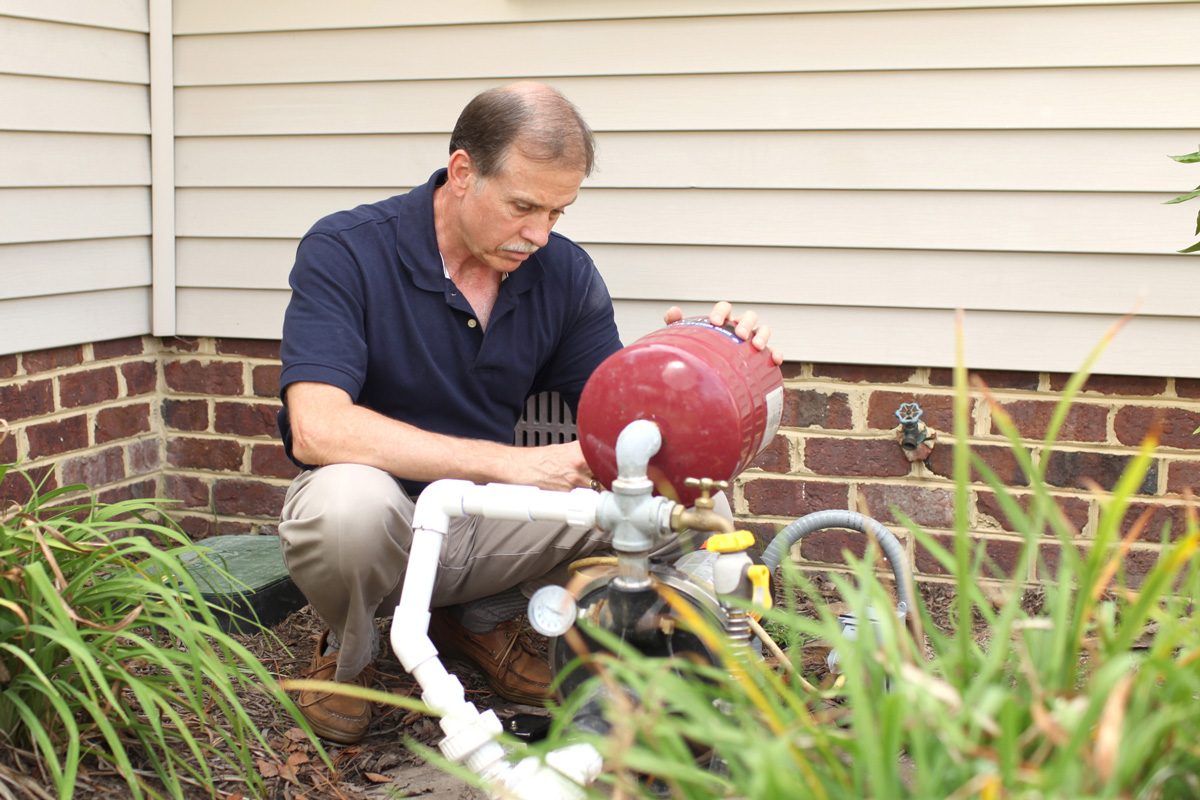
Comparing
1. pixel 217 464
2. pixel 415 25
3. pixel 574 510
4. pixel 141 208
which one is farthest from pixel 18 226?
pixel 574 510

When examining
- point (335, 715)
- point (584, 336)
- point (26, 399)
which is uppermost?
point (584, 336)

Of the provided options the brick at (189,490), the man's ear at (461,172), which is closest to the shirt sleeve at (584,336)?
the man's ear at (461,172)

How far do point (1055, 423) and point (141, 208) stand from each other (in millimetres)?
2795

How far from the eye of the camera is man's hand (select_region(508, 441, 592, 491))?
7.44 feet

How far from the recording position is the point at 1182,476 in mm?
2984

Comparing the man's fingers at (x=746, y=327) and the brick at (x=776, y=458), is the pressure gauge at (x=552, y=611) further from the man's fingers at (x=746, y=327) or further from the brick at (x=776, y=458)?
the brick at (x=776, y=458)

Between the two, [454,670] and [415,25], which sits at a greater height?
[415,25]

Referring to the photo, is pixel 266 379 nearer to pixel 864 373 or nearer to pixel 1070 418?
pixel 864 373

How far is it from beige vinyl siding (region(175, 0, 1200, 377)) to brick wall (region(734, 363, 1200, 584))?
0.07m

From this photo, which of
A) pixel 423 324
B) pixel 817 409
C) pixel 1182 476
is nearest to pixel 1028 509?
pixel 1182 476

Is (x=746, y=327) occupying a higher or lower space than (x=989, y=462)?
higher

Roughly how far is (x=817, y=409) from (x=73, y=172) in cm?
196

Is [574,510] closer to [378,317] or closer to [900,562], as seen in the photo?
[900,562]

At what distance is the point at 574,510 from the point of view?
1.88 m
